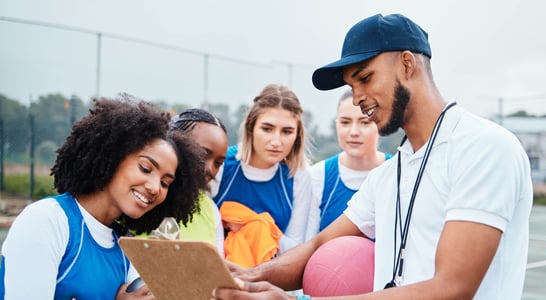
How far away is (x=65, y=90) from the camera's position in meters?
12.6

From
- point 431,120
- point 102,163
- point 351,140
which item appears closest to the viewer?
point 431,120

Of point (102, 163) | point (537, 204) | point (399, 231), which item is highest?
point (102, 163)

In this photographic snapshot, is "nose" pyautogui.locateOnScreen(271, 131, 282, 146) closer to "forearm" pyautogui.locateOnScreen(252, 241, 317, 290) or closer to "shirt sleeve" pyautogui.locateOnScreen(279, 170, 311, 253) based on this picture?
"shirt sleeve" pyautogui.locateOnScreen(279, 170, 311, 253)

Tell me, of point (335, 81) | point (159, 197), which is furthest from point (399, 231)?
point (159, 197)

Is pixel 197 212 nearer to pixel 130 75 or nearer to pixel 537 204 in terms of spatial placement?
pixel 130 75

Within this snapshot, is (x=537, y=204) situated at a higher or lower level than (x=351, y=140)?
lower

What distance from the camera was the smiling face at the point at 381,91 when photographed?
263cm

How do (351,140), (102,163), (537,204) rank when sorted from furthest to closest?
1. (537,204)
2. (351,140)
3. (102,163)

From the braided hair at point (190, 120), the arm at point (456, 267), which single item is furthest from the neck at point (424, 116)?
the braided hair at point (190, 120)

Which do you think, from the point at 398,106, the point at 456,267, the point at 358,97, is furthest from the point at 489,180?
the point at 358,97

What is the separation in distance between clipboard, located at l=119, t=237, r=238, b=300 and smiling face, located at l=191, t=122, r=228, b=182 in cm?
144

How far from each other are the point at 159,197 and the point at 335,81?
0.96 meters

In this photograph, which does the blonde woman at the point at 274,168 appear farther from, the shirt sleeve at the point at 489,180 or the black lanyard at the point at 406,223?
the shirt sleeve at the point at 489,180

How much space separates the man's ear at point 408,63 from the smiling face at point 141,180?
44.7 inches
